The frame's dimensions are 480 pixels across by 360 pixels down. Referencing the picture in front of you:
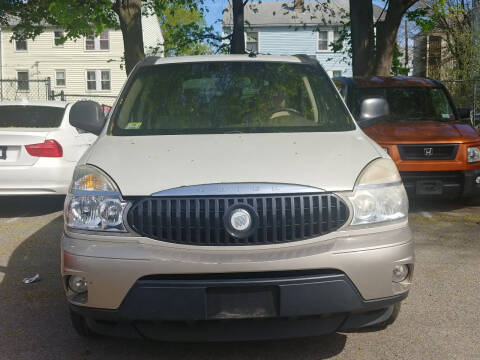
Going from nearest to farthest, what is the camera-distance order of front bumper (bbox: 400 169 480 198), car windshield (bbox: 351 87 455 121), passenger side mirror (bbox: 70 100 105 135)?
passenger side mirror (bbox: 70 100 105 135)
front bumper (bbox: 400 169 480 198)
car windshield (bbox: 351 87 455 121)

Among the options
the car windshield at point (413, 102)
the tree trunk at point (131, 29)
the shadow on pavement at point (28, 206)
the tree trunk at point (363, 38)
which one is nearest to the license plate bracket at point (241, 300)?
the shadow on pavement at point (28, 206)

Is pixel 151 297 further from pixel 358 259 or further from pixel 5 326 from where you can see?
pixel 5 326

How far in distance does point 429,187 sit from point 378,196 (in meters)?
5.17

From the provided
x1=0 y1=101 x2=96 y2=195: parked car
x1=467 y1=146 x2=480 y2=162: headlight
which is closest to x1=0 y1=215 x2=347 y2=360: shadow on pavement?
x1=0 y1=101 x2=96 y2=195: parked car

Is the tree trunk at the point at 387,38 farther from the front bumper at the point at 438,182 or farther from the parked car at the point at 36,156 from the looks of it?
the parked car at the point at 36,156

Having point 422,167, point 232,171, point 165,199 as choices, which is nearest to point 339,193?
point 232,171

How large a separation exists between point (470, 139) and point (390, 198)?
18.1 ft

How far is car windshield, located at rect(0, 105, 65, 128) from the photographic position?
862 centimetres

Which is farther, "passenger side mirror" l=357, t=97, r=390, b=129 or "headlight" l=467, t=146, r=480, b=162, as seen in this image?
"headlight" l=467, t=146, r=480, b=162

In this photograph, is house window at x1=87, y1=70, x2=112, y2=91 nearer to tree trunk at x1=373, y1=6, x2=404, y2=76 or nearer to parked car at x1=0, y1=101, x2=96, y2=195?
tree trunk at x1=373, y1=6, x2=404, y2=76

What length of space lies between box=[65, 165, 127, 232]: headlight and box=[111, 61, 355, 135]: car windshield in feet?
2.54

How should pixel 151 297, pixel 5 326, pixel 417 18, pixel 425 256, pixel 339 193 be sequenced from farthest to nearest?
pixel 417 18
pixel 425 256
pixel 5 326
pixel 339 193
pixel 151 297

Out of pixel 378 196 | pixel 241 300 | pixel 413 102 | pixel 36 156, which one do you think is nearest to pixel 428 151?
pixel 413 102

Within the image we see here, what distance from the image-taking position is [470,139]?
846 centimetres
